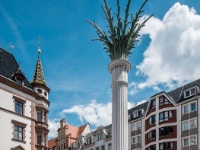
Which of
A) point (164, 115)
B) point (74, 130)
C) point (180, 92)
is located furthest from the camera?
point (74, 130)

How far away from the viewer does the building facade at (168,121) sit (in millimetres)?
37375

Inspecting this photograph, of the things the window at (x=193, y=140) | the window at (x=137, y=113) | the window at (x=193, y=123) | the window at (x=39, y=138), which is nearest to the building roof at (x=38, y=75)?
the window at (x=39, y=138)

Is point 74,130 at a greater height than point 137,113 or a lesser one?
lesser

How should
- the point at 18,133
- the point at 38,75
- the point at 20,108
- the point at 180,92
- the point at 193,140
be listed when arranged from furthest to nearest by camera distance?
1. the point at 180,92
2. the point at 193,140
3. the point at 38,75
4. the point at 20,108
5. the point at 18,133

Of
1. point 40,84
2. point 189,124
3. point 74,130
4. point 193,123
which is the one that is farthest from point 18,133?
point 74,130

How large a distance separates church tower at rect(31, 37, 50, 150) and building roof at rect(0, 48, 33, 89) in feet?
6.09

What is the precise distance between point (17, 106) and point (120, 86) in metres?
19.6

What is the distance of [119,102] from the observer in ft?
39.6

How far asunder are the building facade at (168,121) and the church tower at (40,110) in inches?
622

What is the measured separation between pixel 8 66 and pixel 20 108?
4.81 meters

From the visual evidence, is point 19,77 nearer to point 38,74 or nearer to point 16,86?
point 16,86

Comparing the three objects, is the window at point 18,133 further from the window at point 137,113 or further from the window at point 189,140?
the window at point 137,113

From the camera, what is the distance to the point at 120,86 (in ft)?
40.3

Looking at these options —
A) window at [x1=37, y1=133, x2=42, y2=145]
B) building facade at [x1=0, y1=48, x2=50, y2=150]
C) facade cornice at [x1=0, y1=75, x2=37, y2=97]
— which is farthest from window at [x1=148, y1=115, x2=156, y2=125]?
facade cornice at [x1=0, y1=75, x2=37, y2=97]
